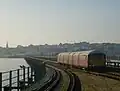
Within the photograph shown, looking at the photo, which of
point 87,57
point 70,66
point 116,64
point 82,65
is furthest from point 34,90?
point 70,66

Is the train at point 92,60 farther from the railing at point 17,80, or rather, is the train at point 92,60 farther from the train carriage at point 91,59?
the railing at point 17,80

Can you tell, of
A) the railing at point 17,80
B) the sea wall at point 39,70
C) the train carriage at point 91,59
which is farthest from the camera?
the sea wall at point 39,70

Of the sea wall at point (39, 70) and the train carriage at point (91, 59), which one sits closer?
the train carriage at point (91, 59)

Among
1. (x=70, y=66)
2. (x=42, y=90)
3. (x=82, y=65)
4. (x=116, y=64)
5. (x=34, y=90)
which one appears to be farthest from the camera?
(x=70, y=66)

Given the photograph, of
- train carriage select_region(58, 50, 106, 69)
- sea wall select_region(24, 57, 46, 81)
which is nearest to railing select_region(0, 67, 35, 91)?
sea wall select_region(24, 57, 46, 81)

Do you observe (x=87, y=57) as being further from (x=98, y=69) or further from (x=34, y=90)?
(x=34, y=90)

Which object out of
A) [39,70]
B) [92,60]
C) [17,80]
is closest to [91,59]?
[92,60]

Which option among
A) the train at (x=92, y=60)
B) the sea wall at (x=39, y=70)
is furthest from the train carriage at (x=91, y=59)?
the sea wall at (x=39, y=70)

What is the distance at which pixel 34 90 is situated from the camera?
66.0 feet

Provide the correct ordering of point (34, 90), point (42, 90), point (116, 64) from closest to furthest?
point (34, 90) < point (42, 90) < point (116, 64)

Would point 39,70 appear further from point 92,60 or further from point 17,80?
point 17,80

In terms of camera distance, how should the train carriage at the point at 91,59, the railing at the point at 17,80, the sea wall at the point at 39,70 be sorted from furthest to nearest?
1. the sea wall at the point at 39,70
2. the train carriage at the point at 91,59
3. the railing at the point at 17,80

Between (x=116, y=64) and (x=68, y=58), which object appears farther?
(x=68, y=58)

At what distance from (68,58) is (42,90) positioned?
44.1 meters
